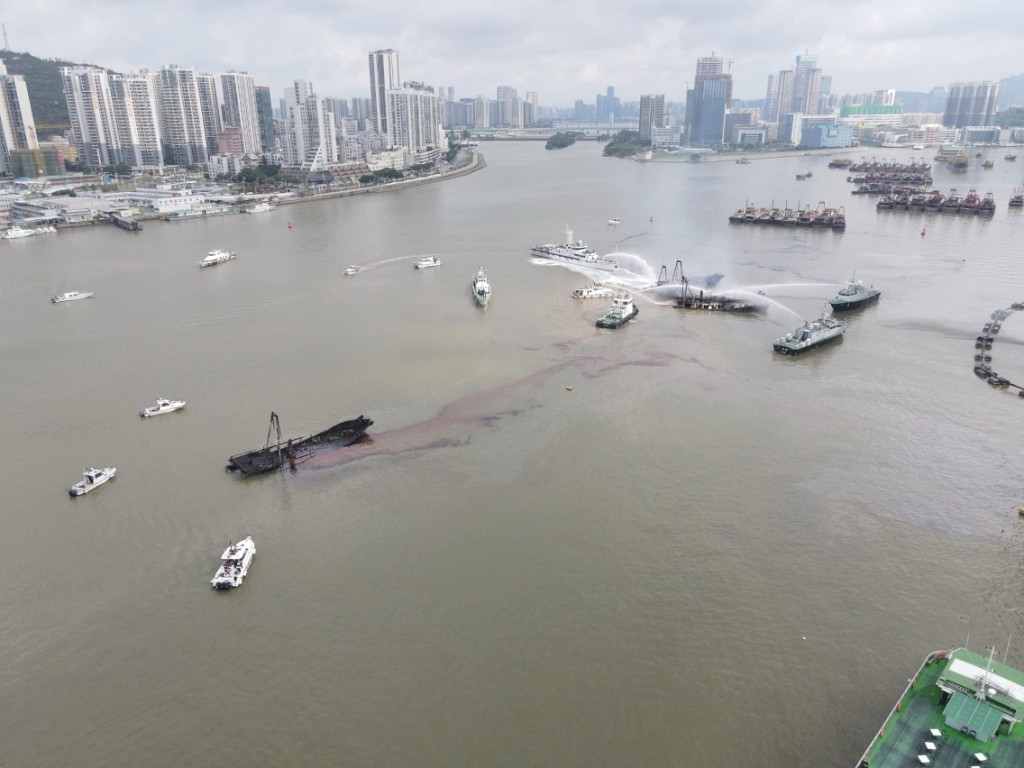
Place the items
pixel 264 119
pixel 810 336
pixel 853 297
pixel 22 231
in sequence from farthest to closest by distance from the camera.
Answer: pixel 264 119, pixel 22 231, pixel 853 297, pixel 810 336

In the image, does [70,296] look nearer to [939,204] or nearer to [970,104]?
[939,204]

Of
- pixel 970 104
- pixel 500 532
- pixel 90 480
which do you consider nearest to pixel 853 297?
pixel 500 532

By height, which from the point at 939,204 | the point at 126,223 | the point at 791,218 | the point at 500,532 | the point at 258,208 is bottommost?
the point at 500,532

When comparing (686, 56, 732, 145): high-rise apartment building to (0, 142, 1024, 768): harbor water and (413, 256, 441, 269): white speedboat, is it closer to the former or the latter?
(413, 256, 441, 269): white speedboat

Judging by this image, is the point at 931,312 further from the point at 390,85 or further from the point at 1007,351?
the point at 390,85

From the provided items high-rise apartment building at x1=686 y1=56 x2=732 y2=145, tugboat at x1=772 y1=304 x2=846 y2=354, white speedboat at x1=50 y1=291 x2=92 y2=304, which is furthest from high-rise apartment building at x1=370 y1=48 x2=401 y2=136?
tugboat at x1=772 y1=304 x2=846 y2=354

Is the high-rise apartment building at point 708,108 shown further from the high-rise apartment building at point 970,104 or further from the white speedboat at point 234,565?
the white speedboat at point 234,565
